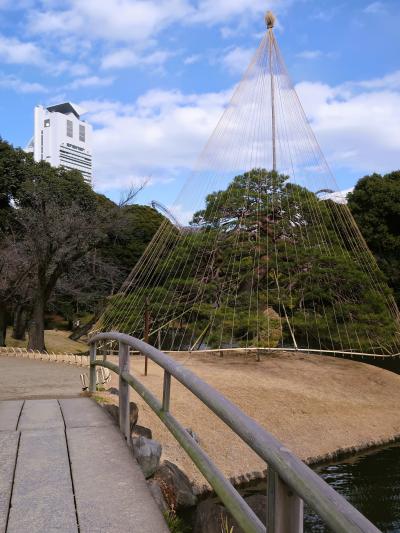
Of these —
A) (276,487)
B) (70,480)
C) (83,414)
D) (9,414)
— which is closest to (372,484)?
(83,414)

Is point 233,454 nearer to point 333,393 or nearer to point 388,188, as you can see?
point 333,393

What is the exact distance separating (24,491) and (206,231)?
39.0ft

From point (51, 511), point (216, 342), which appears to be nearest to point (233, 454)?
point (216, 342)

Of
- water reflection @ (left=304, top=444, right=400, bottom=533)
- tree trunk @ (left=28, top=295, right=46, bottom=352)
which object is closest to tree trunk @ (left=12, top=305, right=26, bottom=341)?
tree trunk @ (left=28, top=295, right=46, bottom=352)

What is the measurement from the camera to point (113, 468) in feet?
9.93

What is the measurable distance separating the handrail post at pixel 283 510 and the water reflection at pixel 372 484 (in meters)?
4.56

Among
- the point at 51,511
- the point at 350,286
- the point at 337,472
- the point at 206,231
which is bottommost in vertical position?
the point at 337,472

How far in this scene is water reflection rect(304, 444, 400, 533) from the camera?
6.69 metres

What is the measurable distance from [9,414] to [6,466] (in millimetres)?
1398

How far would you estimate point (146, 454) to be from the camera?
3.46 meters

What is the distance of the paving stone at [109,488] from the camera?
236cm

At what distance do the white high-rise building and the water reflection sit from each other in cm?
2894

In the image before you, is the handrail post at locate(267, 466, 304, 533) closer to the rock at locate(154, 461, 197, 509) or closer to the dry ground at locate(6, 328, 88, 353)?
the rock at locate(154, 461, 197, 509)

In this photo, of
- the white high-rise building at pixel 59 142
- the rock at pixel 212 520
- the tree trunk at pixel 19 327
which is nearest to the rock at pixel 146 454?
the rock at pixel 212 520
